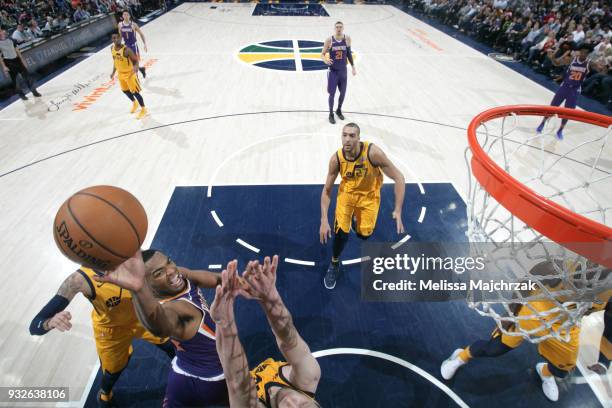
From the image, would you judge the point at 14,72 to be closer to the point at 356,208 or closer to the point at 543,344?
the point at 356,208

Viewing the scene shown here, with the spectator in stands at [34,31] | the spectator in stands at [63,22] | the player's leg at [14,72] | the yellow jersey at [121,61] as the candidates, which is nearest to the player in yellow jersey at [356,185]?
the yellow jersey at [121,61]

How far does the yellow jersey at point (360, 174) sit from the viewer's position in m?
3.36

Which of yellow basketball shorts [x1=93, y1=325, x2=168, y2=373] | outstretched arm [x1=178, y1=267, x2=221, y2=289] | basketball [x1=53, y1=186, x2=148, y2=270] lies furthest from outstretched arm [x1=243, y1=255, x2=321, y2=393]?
yellow basketball shorts [x1=93, y1=325, x2=168, y2=373]

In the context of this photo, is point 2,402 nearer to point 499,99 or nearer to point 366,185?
point 366,185

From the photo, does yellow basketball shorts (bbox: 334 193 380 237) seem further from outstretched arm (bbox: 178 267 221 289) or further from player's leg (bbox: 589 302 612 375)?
player's leg (bbox: 589 302 612 375)

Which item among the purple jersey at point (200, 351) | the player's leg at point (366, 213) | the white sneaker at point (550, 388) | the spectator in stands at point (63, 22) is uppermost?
the spectator in stands at point (63, 22)

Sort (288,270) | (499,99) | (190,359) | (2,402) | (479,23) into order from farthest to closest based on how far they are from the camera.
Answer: (479,23)
(499,99)
(288,270)
(2,402)
(190,359)

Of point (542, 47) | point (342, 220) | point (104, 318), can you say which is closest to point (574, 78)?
point (542, 47)

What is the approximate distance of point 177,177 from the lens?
5457mm

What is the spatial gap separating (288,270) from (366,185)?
133 centimetres

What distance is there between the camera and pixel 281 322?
1529 millimetres

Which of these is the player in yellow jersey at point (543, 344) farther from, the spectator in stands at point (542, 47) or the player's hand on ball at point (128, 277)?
the spectator in stands at point (542, 47)

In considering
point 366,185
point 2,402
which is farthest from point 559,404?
point 2,402

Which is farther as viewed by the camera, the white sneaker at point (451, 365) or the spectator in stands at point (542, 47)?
the spectator in stands at point (542, 47)
